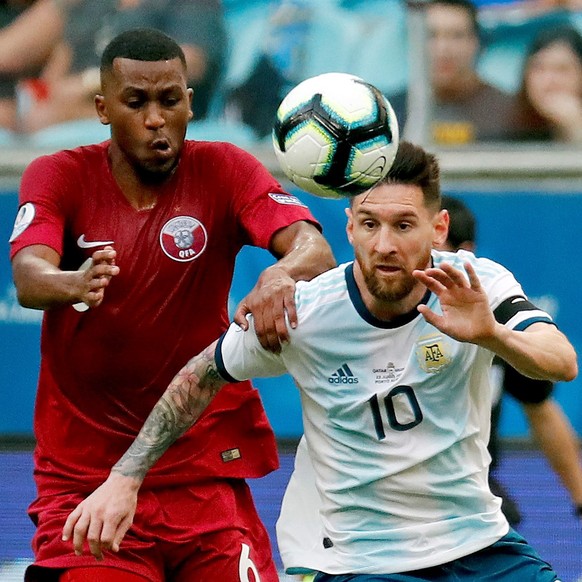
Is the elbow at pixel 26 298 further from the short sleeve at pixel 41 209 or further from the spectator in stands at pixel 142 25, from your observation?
the spectator in stands at pixel 142 25

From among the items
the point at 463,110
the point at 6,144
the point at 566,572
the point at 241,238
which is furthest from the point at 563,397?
the point at 241,238

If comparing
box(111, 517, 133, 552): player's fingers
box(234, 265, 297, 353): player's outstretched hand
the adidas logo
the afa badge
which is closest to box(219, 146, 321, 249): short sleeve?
box(234, 265, 297, 353): player's outstretched hand

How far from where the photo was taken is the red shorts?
13.8 ft

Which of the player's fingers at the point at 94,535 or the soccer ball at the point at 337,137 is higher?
the soccer ball at the point at 337,137

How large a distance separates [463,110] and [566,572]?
4050 mm

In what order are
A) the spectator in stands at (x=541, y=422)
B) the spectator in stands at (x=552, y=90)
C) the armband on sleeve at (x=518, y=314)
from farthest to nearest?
the spectator in stands at (x=552, y=90)
the spectator in stands at (x=541, y=422)
the armband on sleeve at (x=518, y=314)

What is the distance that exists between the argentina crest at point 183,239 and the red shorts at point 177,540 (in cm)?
76

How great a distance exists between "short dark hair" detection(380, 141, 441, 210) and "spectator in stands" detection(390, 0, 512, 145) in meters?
5.00

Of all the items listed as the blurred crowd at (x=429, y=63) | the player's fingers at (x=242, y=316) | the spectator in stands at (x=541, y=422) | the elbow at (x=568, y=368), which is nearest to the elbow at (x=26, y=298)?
the player's fingers at (x=242, y=316)

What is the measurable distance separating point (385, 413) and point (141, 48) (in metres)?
1.41

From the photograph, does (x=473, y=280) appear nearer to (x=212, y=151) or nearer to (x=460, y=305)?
(x=460, y=305)

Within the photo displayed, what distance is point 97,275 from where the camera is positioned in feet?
12.2

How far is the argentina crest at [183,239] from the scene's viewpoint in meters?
4.32

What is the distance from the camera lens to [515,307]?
392cm
